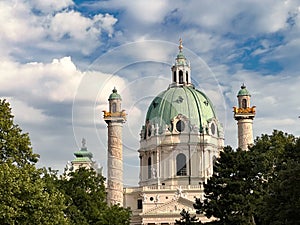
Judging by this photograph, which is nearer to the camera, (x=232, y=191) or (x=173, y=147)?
(x=232, y=191)

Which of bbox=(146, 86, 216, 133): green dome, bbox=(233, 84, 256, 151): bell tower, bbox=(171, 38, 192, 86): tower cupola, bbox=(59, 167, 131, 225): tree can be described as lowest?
bbox=(59, 167, 131, 225): tree

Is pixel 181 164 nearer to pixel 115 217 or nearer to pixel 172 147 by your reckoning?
pixel 172 147

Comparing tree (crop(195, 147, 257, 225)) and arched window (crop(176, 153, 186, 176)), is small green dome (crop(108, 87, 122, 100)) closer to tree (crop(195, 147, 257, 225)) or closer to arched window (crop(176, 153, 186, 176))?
arched window (crop(176, 153, 186, 176))

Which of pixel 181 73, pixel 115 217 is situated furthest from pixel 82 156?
pixel 115 217

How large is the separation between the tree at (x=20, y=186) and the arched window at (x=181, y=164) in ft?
268

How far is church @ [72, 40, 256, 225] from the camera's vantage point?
111562 millimetres

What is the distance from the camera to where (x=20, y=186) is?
125 feet

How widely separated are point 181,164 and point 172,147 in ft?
12.4

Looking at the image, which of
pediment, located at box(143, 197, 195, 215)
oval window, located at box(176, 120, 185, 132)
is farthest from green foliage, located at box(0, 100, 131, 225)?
oval window, located at box(176, 120, 185, 132)

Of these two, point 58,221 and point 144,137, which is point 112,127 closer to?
point 144,137

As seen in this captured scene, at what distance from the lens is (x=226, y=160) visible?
62.7 metres

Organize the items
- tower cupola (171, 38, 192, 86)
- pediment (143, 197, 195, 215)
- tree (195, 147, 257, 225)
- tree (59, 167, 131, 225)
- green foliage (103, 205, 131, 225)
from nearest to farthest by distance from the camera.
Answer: tree (195, 147, 257, 225) < tree (59, 167, 131, 225) < green foliage (103, 205, 131, 225) < pediment (143, 197, 195, 215) < tower cupola (171, 38, 192, 86)

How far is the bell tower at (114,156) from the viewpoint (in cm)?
10994

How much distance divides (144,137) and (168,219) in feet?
85.3
